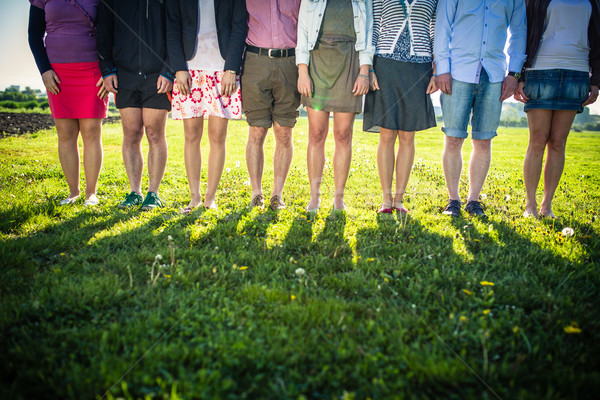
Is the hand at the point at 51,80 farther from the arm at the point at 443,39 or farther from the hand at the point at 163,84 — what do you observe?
the arm at the point at 443,39

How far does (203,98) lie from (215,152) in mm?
633

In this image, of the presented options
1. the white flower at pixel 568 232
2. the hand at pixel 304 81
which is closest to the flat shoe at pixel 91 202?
the hand at pixel 304 81

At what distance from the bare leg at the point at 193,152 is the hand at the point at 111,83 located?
2.86 feet

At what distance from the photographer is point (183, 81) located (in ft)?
13.3

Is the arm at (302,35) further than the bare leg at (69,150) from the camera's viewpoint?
No

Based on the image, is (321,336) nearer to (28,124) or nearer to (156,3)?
(156,3)

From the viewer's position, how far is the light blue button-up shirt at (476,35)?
3.98 m

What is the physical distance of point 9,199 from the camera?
4363 mm

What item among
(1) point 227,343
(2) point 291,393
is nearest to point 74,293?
(1) point 227,343

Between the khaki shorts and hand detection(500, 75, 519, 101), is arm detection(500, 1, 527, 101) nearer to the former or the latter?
hand detection(500, 75, 519, 101)

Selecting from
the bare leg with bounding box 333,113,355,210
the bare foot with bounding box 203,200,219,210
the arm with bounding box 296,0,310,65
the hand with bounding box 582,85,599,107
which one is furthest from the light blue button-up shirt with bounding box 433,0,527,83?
the bare foot with bounding box 203,200,219,210

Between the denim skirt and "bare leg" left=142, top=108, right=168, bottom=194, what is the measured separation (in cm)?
435

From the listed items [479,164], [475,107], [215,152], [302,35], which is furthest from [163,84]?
[479,164]

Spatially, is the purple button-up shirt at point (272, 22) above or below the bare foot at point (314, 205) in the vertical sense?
Answer: above
